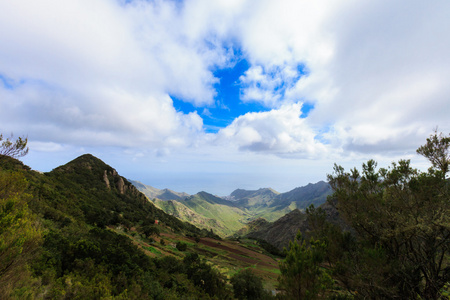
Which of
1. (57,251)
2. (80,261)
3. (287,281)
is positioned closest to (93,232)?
(57,251)

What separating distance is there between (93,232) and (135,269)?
10365 millimetres

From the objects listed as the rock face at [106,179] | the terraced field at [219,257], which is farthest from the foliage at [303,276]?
the rock face at [106,179]

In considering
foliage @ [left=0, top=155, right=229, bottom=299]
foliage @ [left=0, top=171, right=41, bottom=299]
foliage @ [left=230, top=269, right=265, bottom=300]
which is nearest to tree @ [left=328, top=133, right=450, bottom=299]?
foliage @ [left=230, top=269, right=265, bottom=300]

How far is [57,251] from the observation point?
14.9 metres

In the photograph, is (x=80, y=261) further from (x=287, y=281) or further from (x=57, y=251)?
(x=287, y=281)

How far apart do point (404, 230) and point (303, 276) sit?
7646mm

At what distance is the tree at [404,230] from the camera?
11.3 meters

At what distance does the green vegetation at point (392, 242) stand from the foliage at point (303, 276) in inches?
2.2

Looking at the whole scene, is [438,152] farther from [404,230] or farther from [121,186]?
[121,186]

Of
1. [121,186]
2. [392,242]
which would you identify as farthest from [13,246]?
[121,186]

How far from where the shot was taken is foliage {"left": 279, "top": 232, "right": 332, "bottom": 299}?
9688 mm

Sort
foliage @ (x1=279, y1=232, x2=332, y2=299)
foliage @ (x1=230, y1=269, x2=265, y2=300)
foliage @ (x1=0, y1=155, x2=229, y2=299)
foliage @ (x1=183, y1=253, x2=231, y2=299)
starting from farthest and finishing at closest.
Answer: foliage @ (x1=230, y1=269, x2=265, y2=300) < foliage @ (x1=183, y1=253, x2=231, y2=299) < foliage @ (x1=279, y1=232, x2=332, y2=299) < foliage @ (x1=0, y1=155, x2=229, y2=299)

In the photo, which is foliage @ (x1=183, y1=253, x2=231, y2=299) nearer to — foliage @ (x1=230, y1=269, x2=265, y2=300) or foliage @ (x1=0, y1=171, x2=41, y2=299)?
foliage @ (x1=230, y1=269, x2=265, y2=300)

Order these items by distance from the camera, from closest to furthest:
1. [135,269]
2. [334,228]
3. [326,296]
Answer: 1. [326,296]
2. [135,269]
3. [334,228]
